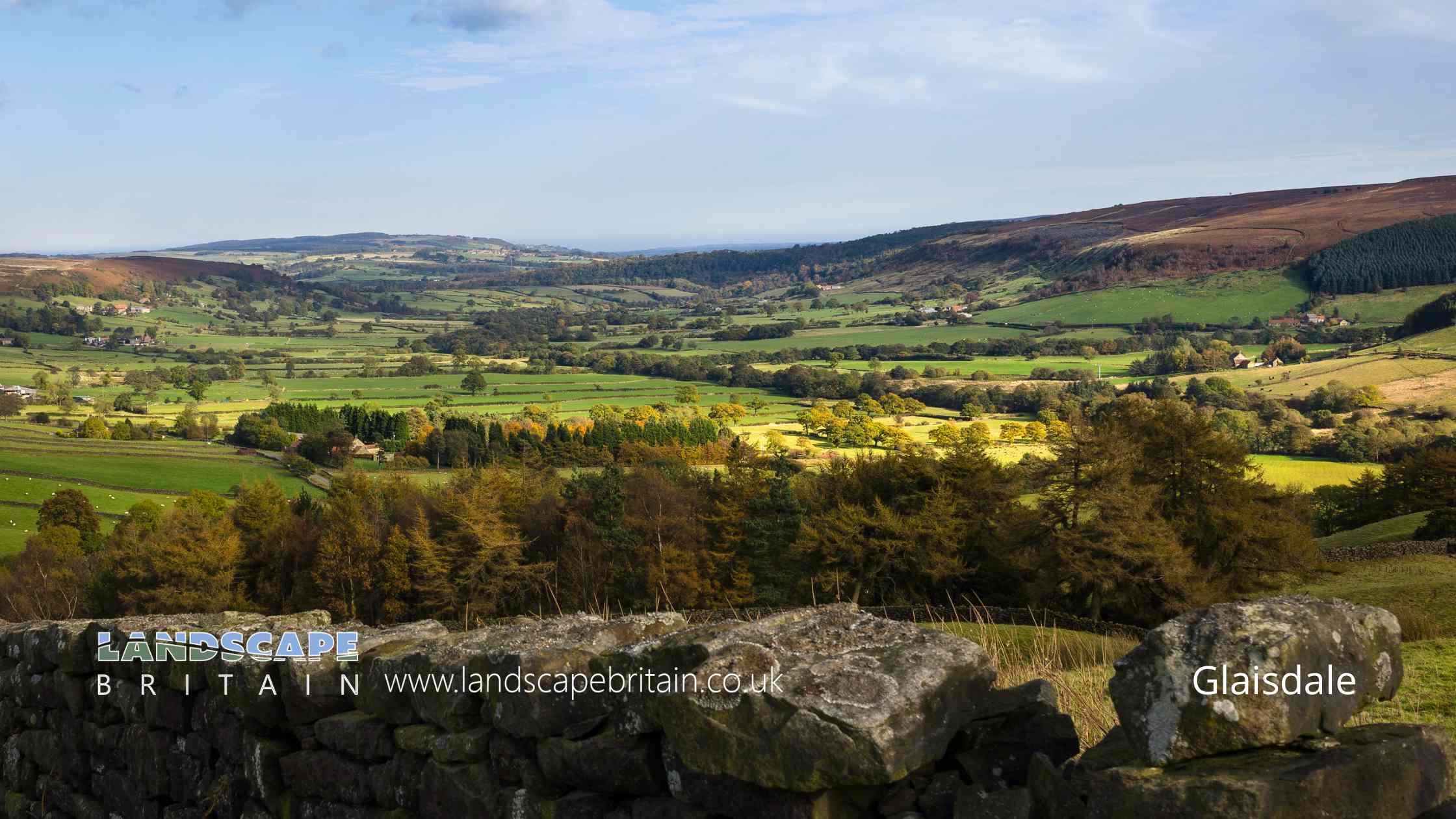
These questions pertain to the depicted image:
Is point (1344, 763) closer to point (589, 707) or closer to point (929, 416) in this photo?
point (589, 707)

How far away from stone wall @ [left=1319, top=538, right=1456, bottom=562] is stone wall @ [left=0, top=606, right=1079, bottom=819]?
105ft

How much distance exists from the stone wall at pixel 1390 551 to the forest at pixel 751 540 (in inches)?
79.8

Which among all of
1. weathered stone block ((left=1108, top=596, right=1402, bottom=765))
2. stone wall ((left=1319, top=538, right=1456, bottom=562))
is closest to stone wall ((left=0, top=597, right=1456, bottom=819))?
weathered stone block ((left=1108, top=596, right=1402, bottom=765))

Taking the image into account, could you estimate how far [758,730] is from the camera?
414cm

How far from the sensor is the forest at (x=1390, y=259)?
478ft

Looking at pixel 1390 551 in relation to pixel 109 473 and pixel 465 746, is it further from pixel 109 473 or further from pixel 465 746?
pixel 109 473

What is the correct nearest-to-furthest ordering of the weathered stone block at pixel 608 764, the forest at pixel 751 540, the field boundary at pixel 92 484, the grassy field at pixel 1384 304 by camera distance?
the weathered stone block at pixel 608 764
the forest at pixel 751 540
the field boundary at pixel 92 484
the grassy field at pixel 1384 304

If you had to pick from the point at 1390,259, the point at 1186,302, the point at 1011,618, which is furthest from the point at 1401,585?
the point at 1390,259

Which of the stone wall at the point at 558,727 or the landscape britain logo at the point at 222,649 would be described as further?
the landscape britain logo at the point at 222,649

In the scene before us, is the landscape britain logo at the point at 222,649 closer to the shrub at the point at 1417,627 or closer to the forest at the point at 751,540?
the shrub at the point at 1417,627

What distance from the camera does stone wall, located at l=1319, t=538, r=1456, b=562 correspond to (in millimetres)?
30828

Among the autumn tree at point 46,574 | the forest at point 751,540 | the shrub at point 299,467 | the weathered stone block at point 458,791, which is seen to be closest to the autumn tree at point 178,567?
the forest at point 751,540

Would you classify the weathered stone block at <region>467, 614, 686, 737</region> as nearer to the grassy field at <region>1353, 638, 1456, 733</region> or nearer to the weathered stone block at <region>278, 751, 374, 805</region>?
the weathered stone block at <region>278, 751, 374, 805</region>

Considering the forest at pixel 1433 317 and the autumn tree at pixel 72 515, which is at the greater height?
the forest at pixel 1433 317
